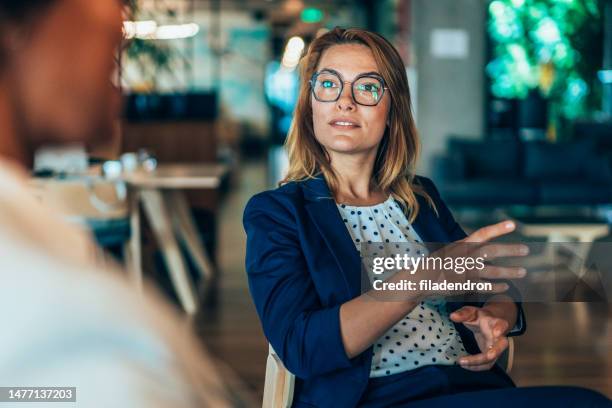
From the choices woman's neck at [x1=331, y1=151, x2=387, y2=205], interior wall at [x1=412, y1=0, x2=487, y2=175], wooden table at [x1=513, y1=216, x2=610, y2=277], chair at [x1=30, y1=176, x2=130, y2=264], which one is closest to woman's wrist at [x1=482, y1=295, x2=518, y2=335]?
woman's neck at [x1=331, y1=151, x2=387, y2=205]

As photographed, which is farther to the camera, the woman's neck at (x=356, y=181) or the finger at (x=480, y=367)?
the woman's neck at (x=356, y=181)

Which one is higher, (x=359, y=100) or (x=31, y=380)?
(x=359, y=100)

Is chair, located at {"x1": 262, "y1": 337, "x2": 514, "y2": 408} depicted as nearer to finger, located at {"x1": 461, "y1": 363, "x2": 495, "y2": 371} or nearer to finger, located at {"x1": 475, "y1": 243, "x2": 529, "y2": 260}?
finger, located at {"x1": 461, "y1": 363, "x2": 495, "y2": 371}

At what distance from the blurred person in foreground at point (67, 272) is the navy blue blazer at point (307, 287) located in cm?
79

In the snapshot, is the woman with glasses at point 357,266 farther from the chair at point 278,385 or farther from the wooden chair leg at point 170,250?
the wooden chair leg at point 170,250

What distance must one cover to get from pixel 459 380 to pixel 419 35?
7563 millimetres

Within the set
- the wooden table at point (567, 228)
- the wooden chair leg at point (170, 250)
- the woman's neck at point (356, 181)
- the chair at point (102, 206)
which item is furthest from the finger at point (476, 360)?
the wooden table at point (567, 228)

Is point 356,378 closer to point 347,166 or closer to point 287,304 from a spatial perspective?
point 287,304

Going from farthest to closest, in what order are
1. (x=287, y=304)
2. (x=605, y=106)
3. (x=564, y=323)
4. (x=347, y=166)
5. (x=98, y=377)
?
(x=605, y=106) → (x=564, y=323) → (x=347, y=166) → (x=287, y=304) → (x=98, y=377)

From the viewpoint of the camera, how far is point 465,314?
1246mm

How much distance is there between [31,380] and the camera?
0.40 meters

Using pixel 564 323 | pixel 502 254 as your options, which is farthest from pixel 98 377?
pixel 564 323

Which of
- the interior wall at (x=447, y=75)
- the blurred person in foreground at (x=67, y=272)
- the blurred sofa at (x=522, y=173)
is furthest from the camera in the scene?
the interior wall at (x=447, y=75)

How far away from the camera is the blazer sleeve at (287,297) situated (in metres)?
1.23
